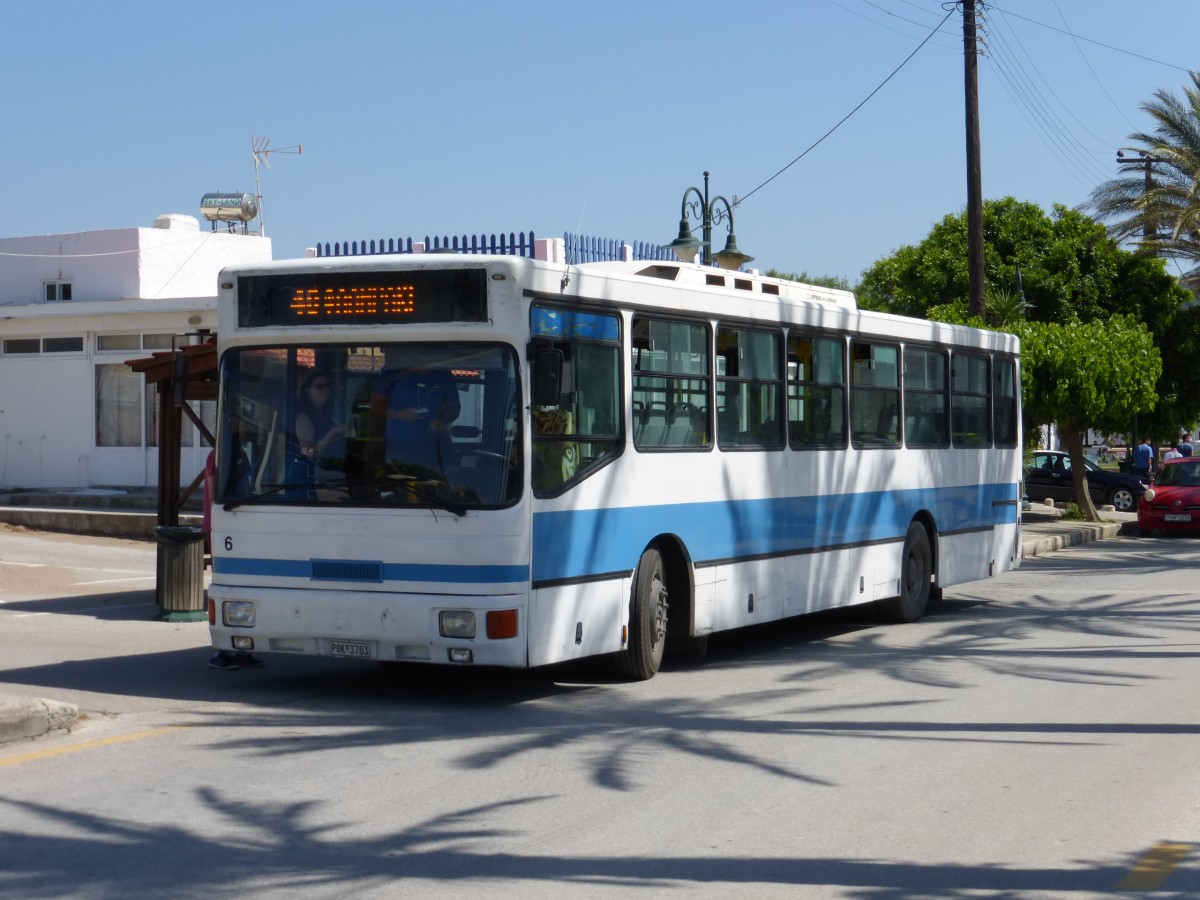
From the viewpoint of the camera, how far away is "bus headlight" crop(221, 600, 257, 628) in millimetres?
9883

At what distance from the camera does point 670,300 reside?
1103cm

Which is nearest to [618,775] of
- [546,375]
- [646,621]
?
[546,375]

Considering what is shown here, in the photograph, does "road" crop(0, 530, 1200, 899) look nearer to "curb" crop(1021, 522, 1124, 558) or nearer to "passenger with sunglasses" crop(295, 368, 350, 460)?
"passenger with sunglasses" crop(295, 368, 350, 460)

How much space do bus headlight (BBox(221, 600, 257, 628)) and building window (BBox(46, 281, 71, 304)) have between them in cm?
2133

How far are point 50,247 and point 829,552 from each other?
2113 cm

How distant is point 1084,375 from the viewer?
93.5ft

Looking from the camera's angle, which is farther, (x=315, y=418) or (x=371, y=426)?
(x=315, y=418)

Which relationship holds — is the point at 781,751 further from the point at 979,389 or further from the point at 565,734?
the point at 979,389

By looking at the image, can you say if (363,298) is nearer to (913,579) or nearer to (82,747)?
(82,747)

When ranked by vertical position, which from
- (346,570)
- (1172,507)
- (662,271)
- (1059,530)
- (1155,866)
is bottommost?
(1155,866)

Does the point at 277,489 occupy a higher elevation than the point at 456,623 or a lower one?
higher

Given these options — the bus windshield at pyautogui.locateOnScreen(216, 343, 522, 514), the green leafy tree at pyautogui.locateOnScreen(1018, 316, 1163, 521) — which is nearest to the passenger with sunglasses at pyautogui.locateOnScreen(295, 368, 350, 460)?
the bus windshield at pyautogui.locateOnScreen(216, 343, 522, 514)

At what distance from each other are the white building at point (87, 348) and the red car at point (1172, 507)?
17644mm

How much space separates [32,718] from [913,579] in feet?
29.9
